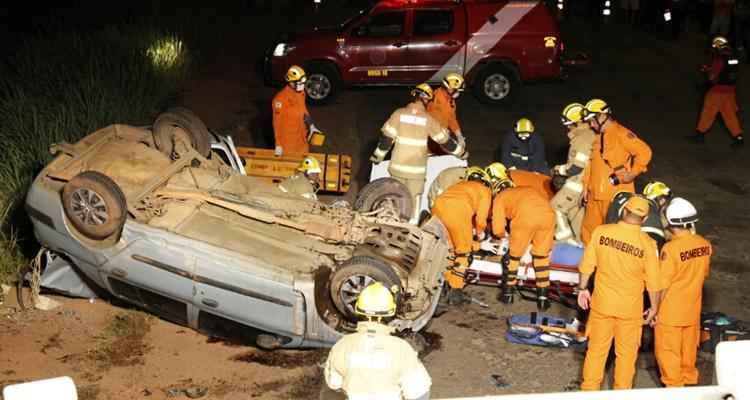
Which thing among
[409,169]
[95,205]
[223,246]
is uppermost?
[95,205]

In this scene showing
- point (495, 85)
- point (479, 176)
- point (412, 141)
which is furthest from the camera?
point (495, 85)

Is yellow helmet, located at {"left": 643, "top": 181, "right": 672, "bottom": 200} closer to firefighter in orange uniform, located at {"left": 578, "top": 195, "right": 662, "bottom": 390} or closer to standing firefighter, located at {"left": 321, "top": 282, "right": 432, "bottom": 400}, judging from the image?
firefighter in orange uniform, located at {"left": 578, "top": 195, "right": 662, "bottom": 390}

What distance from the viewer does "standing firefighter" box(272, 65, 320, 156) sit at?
11703mm

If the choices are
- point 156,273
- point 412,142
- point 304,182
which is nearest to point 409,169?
point 412,142

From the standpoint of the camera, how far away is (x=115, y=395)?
7.83m

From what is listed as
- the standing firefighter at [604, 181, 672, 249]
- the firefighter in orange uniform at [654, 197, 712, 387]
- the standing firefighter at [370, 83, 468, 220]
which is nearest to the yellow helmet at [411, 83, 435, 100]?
the standing firefighter at [370, 83, 468, 220]

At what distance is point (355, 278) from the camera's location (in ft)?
25.7

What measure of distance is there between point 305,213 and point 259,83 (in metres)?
10.4

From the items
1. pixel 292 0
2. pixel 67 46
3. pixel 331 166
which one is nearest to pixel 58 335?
pixel 331 166

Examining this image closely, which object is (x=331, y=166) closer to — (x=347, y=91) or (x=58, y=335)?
(x=58, y=335)

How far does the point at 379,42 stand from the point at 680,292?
10.1m

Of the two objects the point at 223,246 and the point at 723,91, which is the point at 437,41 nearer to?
the point at 723,91

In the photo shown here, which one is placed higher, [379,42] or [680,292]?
[379,42]

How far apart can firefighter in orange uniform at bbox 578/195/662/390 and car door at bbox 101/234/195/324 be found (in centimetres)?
322
